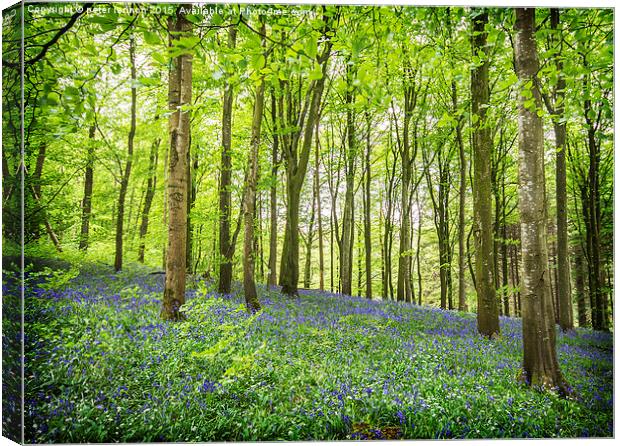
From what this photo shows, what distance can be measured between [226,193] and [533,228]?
222 inches

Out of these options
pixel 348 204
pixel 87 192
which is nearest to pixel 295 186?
pixel 348 204

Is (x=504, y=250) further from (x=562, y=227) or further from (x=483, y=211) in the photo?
(x=483, y=211)

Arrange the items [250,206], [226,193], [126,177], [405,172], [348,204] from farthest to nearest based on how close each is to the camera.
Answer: [348,204]
[405,172]
[226,193]
[250,206]
[126,177]

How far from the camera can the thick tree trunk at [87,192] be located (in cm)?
458

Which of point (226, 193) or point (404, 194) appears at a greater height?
point (404, 194)

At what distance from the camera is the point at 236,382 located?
166 inches

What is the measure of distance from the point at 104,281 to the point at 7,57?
2.59 meters

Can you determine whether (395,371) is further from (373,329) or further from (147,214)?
(147,214)

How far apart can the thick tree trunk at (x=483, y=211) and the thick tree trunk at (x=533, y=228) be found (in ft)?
5.98

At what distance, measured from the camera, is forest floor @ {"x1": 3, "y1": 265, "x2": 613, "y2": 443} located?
12.9ft

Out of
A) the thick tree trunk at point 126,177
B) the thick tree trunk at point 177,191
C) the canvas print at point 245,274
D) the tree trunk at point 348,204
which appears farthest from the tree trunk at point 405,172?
the thick tree trunk at point 126,177

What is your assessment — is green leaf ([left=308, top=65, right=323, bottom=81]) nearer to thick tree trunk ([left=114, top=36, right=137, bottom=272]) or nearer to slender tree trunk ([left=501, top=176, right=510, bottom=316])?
thick tree trunk ([left=114, top=36, right=137, bottom=272])

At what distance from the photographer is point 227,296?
22.4 feet

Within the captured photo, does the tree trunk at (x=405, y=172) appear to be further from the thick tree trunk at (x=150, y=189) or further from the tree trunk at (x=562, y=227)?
the thick tree trunk at (x=150, y=189)
